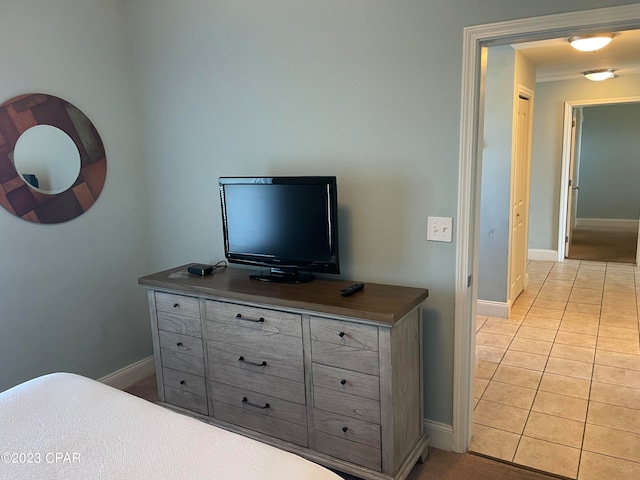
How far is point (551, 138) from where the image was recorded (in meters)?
6.25

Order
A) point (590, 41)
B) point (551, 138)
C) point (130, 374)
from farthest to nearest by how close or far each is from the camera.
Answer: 1. point (551, 138)
2. point (590, 41)
3. point (130, 374)

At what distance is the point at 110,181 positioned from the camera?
310 cm

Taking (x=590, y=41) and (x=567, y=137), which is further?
(x=567, y=137)

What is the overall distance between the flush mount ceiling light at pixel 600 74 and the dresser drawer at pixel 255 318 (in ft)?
17.6

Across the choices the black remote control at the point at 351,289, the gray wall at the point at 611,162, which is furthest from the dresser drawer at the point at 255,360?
the gray wall at the point at 611,162

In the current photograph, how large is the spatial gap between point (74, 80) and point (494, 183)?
3421 millimetres

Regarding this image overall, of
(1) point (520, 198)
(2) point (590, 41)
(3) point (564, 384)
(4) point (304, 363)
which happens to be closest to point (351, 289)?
(4) point (304, 363)

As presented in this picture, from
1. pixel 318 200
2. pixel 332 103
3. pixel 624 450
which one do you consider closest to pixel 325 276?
pixel 318 200

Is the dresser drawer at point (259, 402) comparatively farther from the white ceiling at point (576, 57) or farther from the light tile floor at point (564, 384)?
the white ceiling at point (576, 57)

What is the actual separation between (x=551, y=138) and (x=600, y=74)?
92 centimetres

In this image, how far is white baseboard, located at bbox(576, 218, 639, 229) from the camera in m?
8.89

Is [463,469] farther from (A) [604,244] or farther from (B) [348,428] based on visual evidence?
(A) [604,244]

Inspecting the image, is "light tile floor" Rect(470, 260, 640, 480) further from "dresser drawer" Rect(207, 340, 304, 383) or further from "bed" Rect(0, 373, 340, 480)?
"bed" Rect(0, 373, 340, 480)

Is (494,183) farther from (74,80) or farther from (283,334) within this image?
(74,80)
